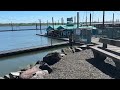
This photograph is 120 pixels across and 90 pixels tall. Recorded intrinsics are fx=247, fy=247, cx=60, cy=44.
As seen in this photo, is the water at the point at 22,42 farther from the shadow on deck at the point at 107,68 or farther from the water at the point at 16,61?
the shadow on deck at the point at 107,68

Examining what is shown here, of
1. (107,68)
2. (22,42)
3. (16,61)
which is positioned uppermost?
(107,68)

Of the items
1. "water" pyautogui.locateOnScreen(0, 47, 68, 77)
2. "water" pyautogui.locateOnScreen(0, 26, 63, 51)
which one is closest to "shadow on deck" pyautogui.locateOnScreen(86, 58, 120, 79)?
"water" pyautogui.locateOnScreen(0, 47, 68, 77)

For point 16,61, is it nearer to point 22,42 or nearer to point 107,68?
point 107,68

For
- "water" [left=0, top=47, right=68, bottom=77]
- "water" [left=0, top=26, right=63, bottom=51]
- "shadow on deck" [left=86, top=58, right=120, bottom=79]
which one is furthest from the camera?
"water" [left=0, top=26, right=63, bottom=51]

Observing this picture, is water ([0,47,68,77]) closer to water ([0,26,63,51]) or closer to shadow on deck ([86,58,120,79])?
shadow on deck ([86,58,120,79])

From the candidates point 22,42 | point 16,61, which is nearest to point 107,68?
point 16,61

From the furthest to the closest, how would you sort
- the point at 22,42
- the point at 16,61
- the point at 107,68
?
the point at 22,42, the point at 16,61, the point at 107,68

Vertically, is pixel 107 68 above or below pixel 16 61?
above

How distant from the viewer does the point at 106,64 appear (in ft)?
36.7

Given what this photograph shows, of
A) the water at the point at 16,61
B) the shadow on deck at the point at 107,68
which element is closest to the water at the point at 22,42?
the water at the point at 16,61

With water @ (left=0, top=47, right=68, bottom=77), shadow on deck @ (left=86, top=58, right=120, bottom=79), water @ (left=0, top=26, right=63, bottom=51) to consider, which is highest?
shadow on deck @ (left=86, top=58, right=120, bottom=79)

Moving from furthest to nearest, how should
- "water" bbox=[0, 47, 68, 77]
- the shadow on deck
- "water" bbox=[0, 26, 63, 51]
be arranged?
"water" bbox=[0, 26, 63, 51]
"water" bbox=[0, 47, 68, 77]
the shadow on deck
